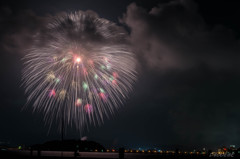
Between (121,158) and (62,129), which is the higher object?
(62,129)

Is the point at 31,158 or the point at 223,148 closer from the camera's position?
the point at 31,158

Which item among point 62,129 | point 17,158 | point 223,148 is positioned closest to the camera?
point 17,158

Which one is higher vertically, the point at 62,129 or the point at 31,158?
the point at 62,129

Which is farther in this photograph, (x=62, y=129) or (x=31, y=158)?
(x=62, y=129)

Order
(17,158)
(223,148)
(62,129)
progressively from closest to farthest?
(17,158), (62,129), (223,148)

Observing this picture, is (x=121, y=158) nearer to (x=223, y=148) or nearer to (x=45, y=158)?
(x=45, y=158)

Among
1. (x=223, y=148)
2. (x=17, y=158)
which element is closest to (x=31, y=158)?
(x=17, y=158)

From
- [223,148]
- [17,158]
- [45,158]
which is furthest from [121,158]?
[223,148]

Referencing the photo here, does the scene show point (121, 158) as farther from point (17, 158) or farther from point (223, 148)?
point (223, 148)
